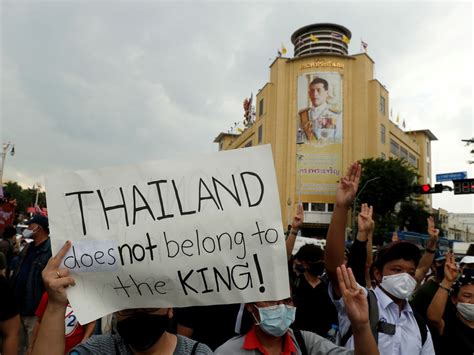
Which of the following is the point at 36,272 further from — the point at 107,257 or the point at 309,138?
the point at 309,138

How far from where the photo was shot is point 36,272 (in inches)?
182

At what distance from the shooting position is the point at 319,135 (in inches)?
1716

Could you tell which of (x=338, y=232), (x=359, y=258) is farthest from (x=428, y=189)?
(x=338, y=232)

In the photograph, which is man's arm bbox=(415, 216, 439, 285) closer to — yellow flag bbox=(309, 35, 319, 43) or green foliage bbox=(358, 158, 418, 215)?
green foliage bbox=(358, 158, 418, 215)

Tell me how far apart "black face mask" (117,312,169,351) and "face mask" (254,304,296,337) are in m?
0.57

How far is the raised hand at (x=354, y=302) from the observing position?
6.88 ft

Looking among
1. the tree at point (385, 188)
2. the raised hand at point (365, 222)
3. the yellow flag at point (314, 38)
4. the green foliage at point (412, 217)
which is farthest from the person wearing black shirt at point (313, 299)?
the yellow flag at point (314, 38)

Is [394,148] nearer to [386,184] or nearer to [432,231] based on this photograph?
[386,184]

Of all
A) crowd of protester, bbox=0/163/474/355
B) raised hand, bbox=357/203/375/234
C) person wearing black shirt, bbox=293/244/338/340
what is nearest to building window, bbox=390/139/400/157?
crowd of protester, bbox=0/163/474/355

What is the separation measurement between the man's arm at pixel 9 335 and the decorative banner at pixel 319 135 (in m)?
40.6

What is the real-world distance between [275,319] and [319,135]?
139 feet

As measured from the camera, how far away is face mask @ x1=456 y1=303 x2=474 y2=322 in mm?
3168

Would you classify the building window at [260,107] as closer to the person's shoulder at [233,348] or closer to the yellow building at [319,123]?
the yellow building at [319,123]

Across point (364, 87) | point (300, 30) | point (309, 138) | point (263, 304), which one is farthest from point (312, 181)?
point (263, 304)
